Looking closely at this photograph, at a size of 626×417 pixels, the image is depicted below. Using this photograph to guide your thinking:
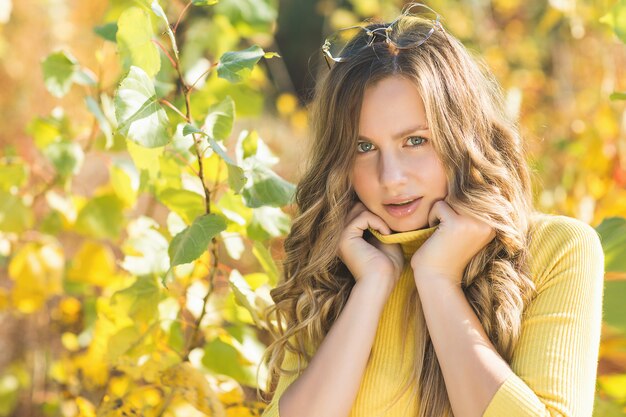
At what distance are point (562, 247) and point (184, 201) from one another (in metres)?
0.66

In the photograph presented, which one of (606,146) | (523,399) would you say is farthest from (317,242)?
(606,146)

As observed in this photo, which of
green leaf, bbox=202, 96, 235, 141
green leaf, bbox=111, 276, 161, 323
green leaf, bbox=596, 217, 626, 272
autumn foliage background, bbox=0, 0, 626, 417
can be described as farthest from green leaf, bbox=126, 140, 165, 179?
green leaf, bbox=596, 217, 626, 272

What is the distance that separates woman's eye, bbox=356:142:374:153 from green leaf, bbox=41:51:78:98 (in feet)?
2.18

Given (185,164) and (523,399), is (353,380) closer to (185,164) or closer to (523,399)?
(523,399)

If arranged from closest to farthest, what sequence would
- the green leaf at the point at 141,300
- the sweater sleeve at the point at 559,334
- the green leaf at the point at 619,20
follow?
the sweater sleeve at the point at 559,334 → the green leaf at the point at 619,20 → the green leaf at the point at 141,300

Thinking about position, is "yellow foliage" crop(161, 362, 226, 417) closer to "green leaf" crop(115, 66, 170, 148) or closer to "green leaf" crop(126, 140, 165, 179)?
"green leaf" crop(126, 140, 165, 179)

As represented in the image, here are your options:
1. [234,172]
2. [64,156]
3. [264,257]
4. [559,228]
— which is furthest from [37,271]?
[559,228]

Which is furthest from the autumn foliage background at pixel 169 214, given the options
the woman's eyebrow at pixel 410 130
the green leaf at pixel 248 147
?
the woman's eyebrow at pixel 410 130

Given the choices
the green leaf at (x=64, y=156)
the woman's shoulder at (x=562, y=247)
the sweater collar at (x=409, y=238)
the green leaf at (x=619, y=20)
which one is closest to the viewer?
the woman's shoulder at (x=562, y=247)

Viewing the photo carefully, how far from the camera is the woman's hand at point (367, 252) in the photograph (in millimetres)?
1336

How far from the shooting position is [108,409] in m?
1.54

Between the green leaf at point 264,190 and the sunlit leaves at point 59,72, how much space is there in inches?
19.6

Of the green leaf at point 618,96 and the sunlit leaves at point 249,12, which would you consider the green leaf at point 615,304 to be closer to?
the green leaf at point 618,96

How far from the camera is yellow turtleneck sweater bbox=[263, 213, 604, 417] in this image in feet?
3.69
